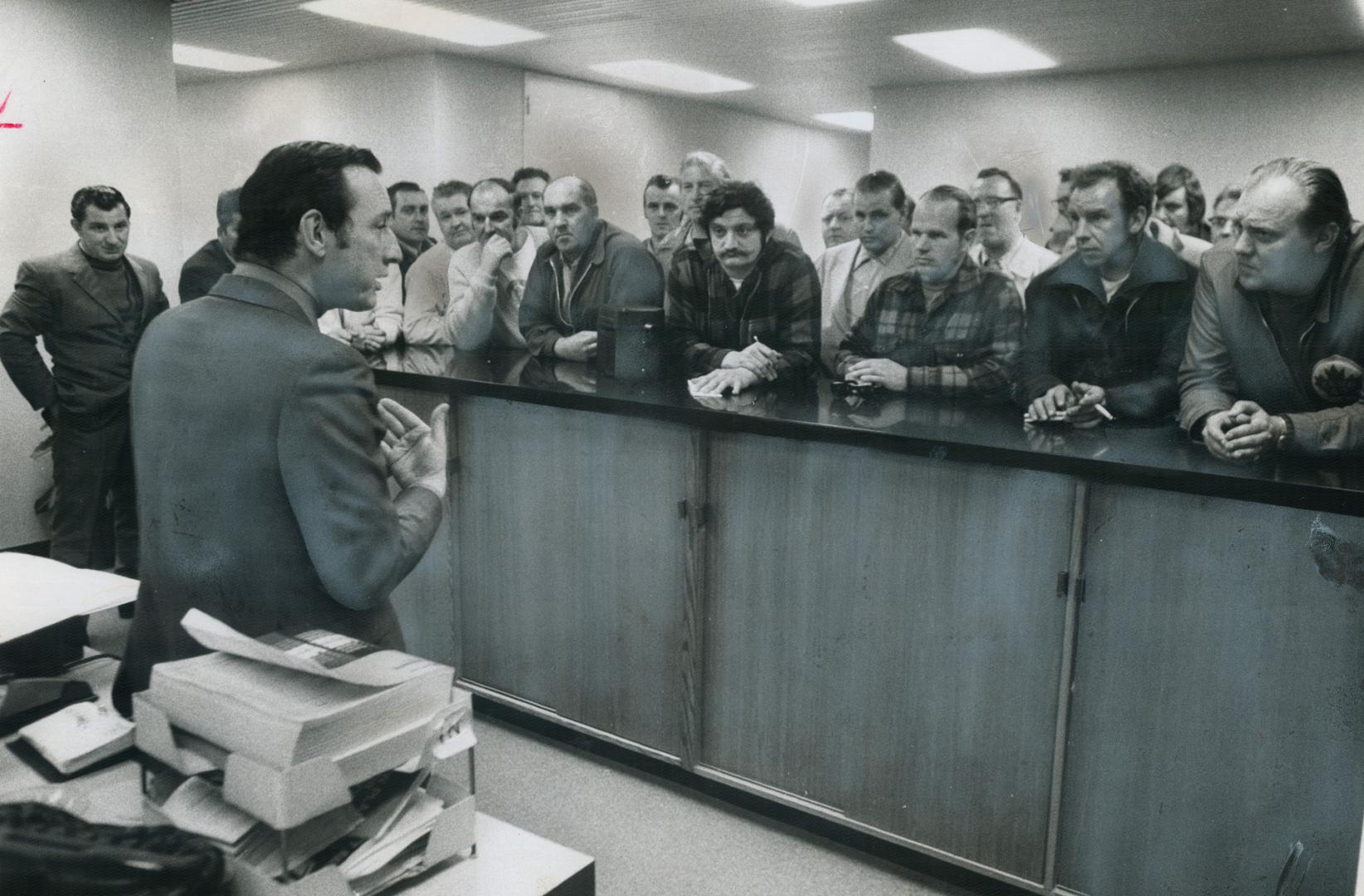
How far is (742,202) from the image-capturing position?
2689 millimetres

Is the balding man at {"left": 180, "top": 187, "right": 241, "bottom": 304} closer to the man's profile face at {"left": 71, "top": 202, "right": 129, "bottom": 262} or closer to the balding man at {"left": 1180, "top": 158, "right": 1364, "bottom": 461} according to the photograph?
the man's profile face at {"left": 71, "top": 202, "right": 129, "bottom": 262}

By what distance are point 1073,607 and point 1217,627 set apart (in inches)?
9.9

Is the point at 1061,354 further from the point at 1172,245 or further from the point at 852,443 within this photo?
the point at 852,443

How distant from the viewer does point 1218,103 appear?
1.94 m

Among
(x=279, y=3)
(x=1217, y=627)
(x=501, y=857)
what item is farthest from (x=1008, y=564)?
(x=279, y=3)

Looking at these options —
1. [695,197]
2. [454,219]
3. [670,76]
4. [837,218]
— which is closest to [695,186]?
[695,197]

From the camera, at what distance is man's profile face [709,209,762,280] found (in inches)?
107

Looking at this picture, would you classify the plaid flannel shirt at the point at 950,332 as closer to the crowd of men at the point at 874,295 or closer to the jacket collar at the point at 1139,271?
the crowd of men at the point at 874,295

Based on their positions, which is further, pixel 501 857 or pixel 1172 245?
pixel 1172 245

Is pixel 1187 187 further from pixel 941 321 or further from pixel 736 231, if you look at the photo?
pixel 736 231

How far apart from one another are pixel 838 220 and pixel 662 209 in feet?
1.84

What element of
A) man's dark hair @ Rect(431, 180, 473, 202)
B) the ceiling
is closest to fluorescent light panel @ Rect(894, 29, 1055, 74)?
the ceiling

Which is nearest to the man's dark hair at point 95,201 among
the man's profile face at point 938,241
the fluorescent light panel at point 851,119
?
the fluorescent light panel at point 851,119

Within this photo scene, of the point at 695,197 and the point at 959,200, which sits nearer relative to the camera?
the point at 959,200
